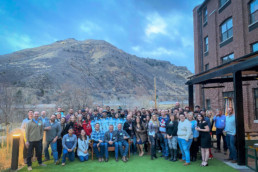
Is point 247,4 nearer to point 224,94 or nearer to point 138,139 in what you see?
point 224,94

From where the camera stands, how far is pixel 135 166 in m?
6.98

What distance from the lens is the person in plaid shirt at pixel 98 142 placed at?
7812mm

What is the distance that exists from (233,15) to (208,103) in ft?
27.4

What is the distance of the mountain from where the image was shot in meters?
40.6

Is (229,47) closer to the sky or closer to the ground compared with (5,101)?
closer to the sky

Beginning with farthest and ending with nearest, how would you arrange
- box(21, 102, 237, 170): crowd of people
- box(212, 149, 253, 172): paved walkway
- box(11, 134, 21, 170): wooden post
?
box(21, 102, 237, 170): crowd of people
box(11, 134, 21, 170): wooden post
box(212, 149, 253, 172): paved walkway

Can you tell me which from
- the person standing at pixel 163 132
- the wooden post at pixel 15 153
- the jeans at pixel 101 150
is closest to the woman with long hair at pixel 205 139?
the person standing at pixel 163 132

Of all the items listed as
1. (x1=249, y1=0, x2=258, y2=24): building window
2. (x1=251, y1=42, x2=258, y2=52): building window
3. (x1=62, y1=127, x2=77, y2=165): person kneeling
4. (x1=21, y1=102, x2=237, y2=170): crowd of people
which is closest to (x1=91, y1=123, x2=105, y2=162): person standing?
(x1=21, y1=102, x2=237, y2=170): crowd of people

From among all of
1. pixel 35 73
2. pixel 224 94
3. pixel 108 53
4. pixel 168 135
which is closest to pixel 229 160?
pixel 168 135

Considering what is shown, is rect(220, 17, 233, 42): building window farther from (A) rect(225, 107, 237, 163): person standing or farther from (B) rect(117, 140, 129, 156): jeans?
(B) rect(117, 140, 129, 156): jeans

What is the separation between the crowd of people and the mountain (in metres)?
19.0

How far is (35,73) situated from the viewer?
4638 centimetres

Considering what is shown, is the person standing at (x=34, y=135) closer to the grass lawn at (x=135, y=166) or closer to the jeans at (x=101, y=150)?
the grass lawn at (x=135, y=166)

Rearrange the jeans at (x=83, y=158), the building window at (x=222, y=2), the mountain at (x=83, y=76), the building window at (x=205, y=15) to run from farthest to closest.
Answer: the mountain at (x=83, y=76), the building window at (x=205, y=15), the building window at (x=222, y=2), the jeans at (x=83, y=158)
